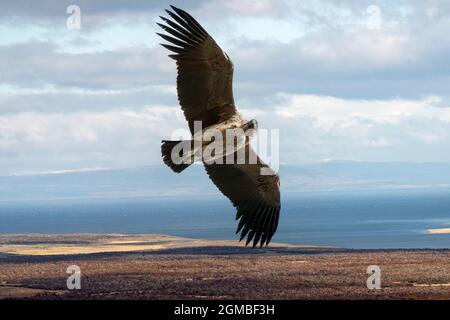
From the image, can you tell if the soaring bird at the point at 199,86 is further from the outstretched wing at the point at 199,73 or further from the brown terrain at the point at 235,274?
the brown terrain at the point at 235,274

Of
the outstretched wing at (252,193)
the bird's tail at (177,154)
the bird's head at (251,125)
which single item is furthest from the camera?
the outstretched wing at (252,193)

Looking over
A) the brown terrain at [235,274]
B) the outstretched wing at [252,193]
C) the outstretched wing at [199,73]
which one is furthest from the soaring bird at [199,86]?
the brown terrain at [235,274]

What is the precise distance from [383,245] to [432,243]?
667 cm

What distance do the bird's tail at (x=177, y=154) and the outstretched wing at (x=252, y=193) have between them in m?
2.21

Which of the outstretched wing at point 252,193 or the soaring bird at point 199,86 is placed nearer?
the soaring bird at point 199,86

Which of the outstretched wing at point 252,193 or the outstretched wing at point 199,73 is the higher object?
the outstretched wing at point 199,73

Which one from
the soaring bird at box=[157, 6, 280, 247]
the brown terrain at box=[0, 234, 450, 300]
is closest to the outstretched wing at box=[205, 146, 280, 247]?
the soaring bird at box=[157, 6, 280, 247]

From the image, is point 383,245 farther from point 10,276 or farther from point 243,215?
point 243,215

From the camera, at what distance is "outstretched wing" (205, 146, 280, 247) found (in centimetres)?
1708

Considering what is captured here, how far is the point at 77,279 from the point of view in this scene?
65062 mm

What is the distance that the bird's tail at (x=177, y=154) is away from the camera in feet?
47.7

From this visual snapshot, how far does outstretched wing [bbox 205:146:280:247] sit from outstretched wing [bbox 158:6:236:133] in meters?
1.73
